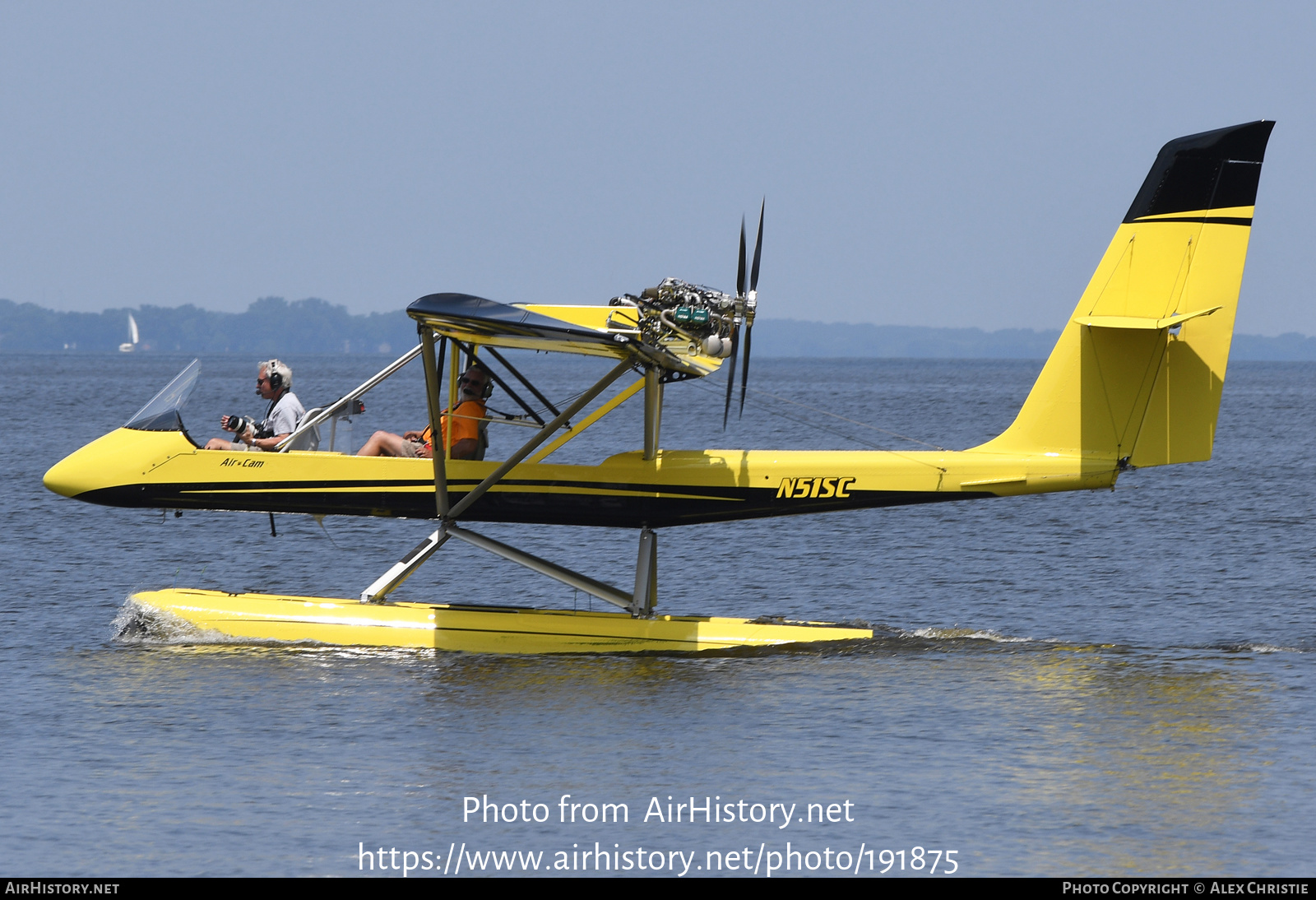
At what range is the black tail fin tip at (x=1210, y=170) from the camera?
12.9 meters

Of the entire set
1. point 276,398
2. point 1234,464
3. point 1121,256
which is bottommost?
point 1234,464

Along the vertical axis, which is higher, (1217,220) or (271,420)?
(1217,220)

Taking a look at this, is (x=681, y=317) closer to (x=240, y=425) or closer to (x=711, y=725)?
(x=711, y=725)

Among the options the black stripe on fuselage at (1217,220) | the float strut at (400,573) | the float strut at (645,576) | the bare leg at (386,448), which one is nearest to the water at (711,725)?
the float strut at (645,576)

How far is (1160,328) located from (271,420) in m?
8.78

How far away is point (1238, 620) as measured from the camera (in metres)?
16.6

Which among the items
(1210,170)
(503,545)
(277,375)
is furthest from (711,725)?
(1210,170)

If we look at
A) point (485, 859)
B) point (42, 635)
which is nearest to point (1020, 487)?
point (485, 859)

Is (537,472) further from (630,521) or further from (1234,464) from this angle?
(1234,464)

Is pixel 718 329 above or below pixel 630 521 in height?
above

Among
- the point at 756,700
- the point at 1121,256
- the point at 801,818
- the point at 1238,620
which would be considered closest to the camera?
the point at 801,818

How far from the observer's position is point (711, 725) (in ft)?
37.3

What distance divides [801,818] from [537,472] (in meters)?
5.41

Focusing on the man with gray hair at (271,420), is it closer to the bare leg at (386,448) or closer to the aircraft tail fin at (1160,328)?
the bare leg at (386,448)
